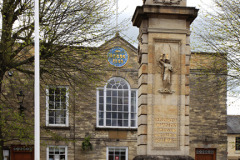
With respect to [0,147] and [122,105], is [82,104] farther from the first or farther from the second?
[0,147]

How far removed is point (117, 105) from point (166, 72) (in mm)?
10545

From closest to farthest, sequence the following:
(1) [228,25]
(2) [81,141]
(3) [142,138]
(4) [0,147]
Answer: (3) [142,138], (4) [0,147], (1) [228,25], (2) [81,141]

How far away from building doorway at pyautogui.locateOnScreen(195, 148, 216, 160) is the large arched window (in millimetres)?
3853

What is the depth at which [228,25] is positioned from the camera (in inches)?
619

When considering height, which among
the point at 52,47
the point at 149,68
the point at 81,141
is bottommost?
the point at 81,141

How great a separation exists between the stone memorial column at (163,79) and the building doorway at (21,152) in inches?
433

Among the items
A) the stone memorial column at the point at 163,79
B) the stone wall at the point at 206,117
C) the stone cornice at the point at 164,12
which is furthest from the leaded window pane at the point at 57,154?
the stone cornice at the point at 164,12

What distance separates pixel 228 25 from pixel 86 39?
5.69 m

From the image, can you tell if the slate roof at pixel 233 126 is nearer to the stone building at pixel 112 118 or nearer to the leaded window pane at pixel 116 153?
the stone building at pixel 112 118

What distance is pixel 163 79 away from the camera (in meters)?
11.0

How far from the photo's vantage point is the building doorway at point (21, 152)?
66.5ft

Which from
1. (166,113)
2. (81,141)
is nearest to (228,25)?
(166,113)

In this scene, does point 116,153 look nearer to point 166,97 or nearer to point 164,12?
point 166,97

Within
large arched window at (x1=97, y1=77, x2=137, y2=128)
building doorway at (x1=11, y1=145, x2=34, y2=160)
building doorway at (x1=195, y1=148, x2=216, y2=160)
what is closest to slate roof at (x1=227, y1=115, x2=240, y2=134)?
building doorway at (x1=195, y1=148, x2=216, y2=160)
